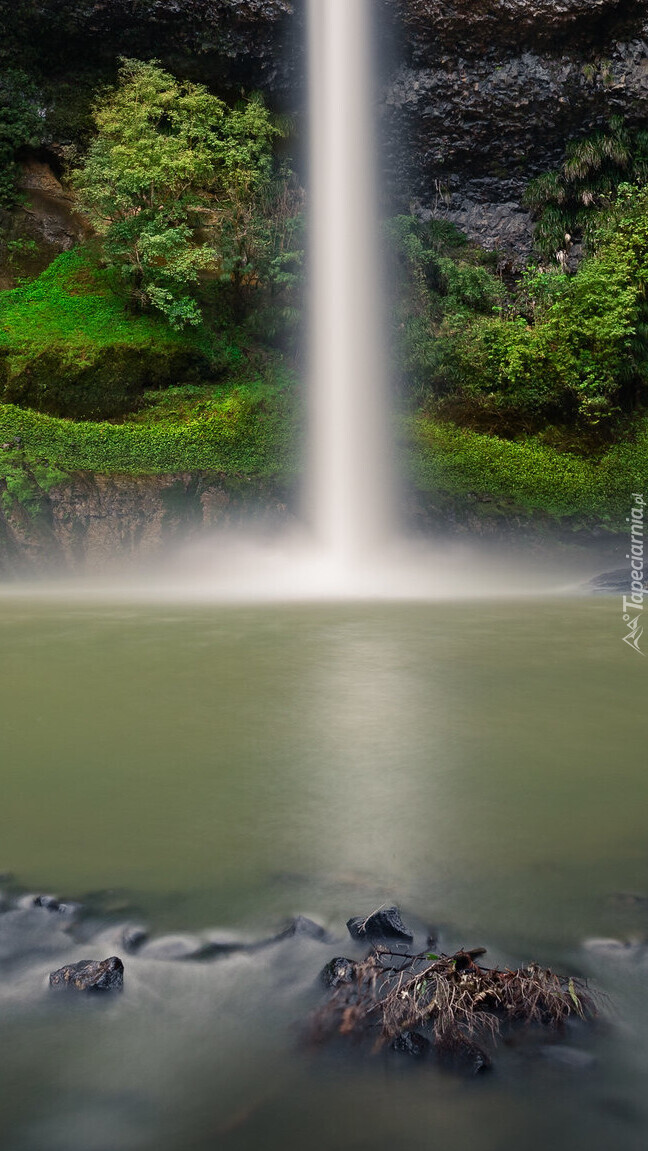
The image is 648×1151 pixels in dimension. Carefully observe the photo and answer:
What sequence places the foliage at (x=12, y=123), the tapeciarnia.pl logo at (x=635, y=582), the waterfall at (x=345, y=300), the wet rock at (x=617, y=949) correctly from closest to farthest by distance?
1. the wet rock at (x=617, y=949)
2. the tapeciarnia.pl logo at (x=635, y=582)
3. the waterfall at (x=345, y=300)
4. the foliage at (x=12, y=123)

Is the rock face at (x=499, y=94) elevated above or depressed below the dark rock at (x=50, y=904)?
above

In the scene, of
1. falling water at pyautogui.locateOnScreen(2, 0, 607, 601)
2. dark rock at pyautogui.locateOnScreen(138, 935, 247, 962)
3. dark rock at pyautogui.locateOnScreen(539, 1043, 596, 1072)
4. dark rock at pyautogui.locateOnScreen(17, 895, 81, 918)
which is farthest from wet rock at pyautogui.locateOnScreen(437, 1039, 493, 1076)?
falling water at pyautogui.locateOnScreen(2, 0, 607, 601)

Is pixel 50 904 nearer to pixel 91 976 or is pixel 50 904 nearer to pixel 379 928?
pixel 91 976

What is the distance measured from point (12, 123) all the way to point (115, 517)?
10.6 m

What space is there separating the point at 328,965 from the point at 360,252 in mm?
16203

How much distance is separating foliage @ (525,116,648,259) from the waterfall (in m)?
3.78

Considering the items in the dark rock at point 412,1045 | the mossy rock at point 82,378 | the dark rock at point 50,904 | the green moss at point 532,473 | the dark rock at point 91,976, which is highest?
the mossy rock at point 82,378

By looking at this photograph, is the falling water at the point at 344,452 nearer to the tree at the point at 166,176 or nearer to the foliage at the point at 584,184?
the tree at the point at 166,176

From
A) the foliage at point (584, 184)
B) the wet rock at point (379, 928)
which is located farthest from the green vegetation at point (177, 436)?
the wet rock at point (379, 928)

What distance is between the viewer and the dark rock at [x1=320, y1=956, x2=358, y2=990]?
7.04 feet

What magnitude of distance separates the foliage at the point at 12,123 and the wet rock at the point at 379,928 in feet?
64.0

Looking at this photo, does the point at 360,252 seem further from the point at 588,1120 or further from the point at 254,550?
the point at 588,1120

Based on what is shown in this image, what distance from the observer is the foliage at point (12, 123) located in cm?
1798

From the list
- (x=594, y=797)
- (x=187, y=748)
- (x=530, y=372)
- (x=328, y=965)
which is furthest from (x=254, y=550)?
(x=328, y=965)
